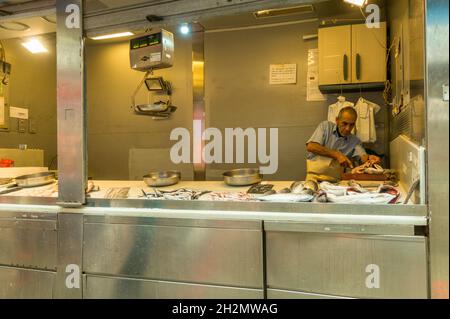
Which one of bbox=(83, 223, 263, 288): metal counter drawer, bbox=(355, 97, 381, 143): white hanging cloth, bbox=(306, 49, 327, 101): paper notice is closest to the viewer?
bbox=(83, 223, 263, 288): metal counter drawer

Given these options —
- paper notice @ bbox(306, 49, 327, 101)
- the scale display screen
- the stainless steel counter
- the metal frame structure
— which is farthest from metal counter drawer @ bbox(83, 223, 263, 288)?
paper notice @ bbox(306, 49, 327, 101)

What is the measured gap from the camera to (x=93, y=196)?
1.84m

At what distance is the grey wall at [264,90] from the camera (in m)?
3.92

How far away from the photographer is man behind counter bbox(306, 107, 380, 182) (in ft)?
9.96

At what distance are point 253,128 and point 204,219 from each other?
273 cm

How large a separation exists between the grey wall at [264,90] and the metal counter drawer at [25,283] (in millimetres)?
2651

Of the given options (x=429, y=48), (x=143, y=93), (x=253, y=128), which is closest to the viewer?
(x=429, y=48)

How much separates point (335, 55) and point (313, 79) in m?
0.50

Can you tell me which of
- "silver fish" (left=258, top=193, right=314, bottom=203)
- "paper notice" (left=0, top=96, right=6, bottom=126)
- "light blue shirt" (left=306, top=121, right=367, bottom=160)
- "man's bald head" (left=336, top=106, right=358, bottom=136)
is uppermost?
"paper notice" (left=0, top=96, right=6, bottom=126)

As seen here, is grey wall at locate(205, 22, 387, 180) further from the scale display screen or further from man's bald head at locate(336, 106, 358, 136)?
the scale display screen

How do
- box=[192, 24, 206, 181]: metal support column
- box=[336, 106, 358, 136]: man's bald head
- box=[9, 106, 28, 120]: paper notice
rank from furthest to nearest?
box=[192, 24, 206, 181]: metal support column, box=[9, 106, 28, 120]: paper notice, box=[336, 106, 358, 136]: man's bald head

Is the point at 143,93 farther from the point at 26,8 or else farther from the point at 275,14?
the point at 26,8

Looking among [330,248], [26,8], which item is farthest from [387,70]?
[26,8]

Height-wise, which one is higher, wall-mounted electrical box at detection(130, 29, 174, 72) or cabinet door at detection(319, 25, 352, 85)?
cabinet door at detection(319, 25, 352, 85)
